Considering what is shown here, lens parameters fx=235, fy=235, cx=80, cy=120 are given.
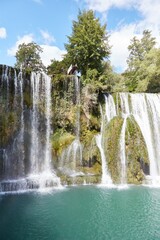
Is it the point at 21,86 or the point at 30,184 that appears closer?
the point at 30,184

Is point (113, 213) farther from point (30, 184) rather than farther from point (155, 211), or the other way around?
point (30, 184)

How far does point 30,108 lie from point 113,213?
30.1 feet

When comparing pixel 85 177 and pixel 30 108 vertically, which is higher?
pixel 30 108

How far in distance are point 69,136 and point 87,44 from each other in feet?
27.1

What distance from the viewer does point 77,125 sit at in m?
17.1

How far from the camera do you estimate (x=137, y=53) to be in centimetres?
3278

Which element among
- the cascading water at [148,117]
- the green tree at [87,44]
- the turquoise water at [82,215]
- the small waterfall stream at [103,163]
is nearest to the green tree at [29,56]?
the green tree at [87,44]

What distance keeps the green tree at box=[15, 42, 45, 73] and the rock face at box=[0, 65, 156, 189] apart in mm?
14239

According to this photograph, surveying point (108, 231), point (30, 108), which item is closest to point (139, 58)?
point (30, 108)

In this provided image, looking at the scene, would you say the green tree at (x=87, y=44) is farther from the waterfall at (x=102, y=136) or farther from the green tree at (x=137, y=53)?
the green tree at (x=137, y=53)

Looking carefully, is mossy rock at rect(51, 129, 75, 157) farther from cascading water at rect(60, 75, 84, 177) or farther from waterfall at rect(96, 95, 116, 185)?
waterfall at rect(96, 95, 116, 185)

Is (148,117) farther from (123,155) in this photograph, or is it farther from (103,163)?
(103,163)

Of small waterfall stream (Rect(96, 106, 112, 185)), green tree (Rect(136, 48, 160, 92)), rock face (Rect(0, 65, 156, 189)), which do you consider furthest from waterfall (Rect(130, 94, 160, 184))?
green tree (Rect(136, 48, 160, 92))

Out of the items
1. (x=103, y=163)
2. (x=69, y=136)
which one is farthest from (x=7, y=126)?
(x=103, y=163)
